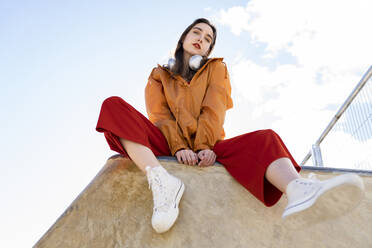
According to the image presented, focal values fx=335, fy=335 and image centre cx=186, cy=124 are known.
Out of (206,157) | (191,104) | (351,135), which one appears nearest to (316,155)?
(351,135)

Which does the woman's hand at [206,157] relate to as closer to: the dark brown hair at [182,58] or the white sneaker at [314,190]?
the white sneaker at [314,190]

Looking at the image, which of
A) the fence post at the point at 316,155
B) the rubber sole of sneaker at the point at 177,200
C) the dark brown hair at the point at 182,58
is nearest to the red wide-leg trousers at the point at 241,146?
the rubber sole of sneaker at the point at 177,200

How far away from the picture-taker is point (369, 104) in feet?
12.3

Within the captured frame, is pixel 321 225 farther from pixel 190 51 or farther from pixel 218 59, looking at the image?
pixel 190 51

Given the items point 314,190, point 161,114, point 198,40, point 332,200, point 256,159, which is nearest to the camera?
point 332,200

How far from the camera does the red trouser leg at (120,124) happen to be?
1821 mm

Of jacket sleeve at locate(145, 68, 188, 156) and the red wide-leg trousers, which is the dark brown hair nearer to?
jacket sleeve at locate(145, 68, 188, 156)

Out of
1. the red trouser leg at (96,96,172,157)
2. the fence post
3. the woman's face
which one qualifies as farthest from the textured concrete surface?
the fence post

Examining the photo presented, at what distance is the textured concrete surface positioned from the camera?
1.63m

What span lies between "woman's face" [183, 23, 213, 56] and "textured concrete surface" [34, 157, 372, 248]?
1.39 metres

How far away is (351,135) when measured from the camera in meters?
4.01

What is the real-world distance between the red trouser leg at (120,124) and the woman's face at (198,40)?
1.22m

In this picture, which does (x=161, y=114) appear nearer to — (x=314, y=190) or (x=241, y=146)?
(x=241, y=146)

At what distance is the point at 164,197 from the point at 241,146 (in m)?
0.60
